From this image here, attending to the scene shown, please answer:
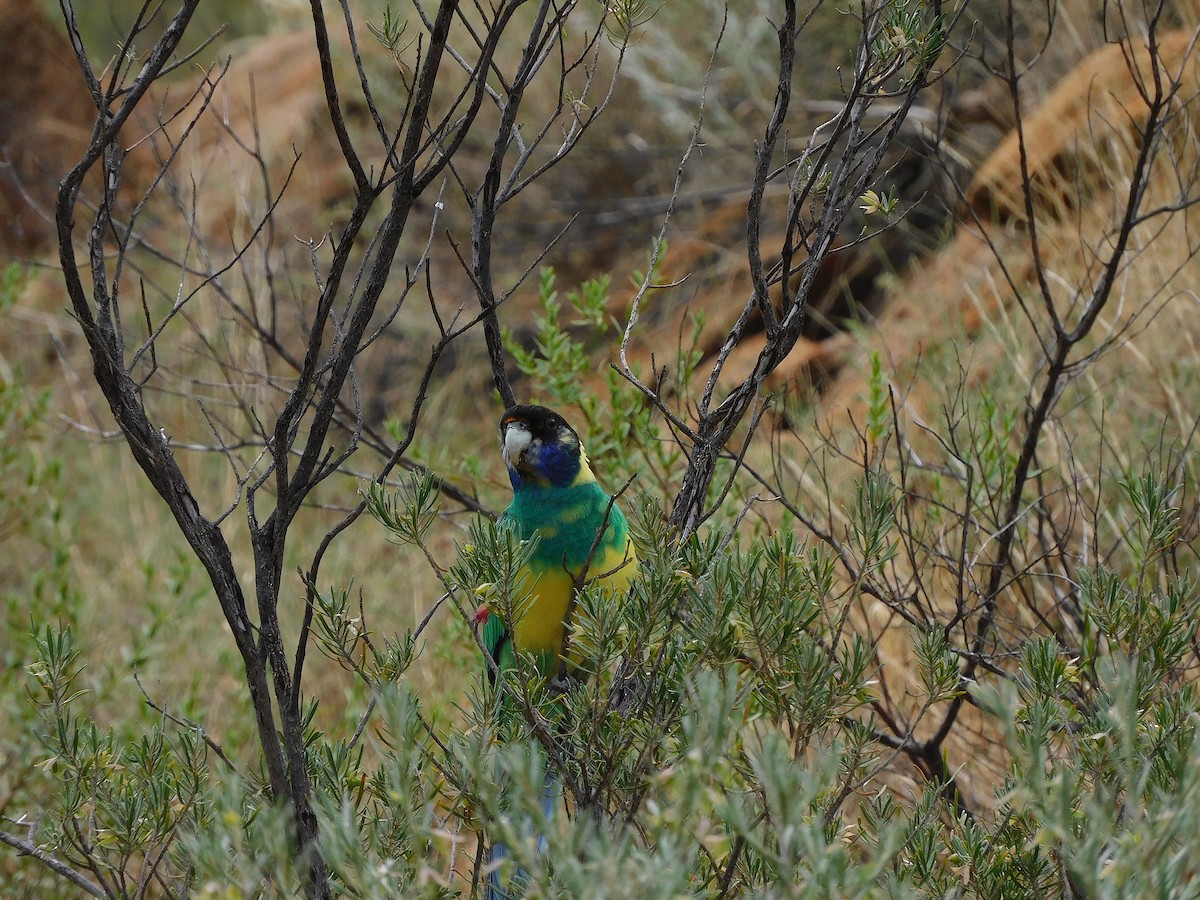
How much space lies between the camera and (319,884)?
4.87ft

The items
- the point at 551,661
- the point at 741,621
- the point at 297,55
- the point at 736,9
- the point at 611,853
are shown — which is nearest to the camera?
the point at 611,853

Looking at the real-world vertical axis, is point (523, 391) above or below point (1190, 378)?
above

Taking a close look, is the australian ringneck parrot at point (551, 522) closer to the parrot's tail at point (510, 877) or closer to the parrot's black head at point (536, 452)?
the parrot's black head at point (536, 452)

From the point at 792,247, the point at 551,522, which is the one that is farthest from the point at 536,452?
the point at 792,247

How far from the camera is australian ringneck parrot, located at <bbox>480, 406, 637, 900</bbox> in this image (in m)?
2.35

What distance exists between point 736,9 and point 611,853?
6220 millimetres

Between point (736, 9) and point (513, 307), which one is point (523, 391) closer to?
point (513, 307)

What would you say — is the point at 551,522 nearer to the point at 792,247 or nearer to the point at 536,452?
the point at 536,452

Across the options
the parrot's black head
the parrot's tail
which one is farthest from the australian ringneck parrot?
the parrot's tail

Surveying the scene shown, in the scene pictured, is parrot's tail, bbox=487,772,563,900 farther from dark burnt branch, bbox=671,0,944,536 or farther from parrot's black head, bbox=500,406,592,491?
parrot's black head, bbox=500,406,592,491

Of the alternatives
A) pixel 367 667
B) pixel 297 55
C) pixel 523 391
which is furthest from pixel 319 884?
pixel 297 55

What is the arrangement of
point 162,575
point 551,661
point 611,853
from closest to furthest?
point 611,853 < point 551,661 < point 162,575

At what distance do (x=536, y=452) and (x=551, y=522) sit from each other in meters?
0.17

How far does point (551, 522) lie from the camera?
248 cm
